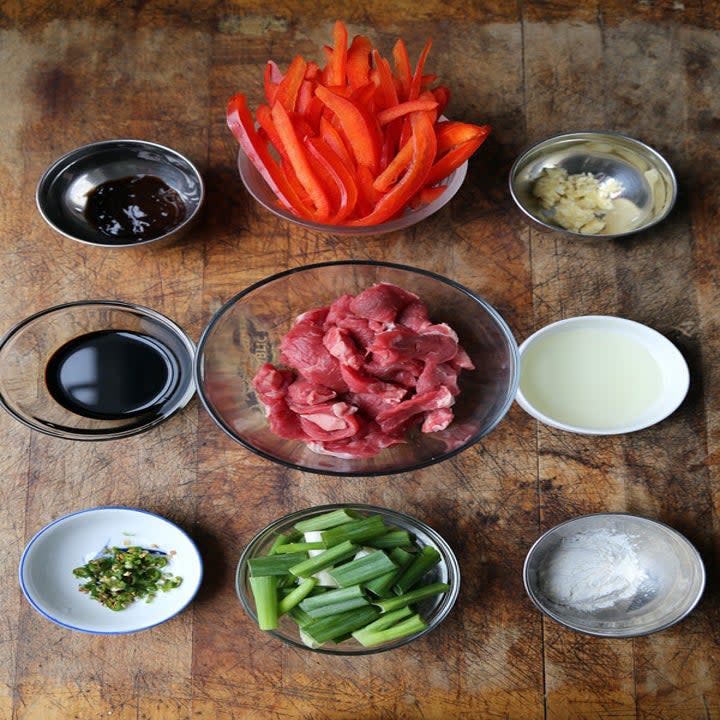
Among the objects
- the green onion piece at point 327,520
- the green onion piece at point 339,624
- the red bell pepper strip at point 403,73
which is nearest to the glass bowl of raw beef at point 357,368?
the green onion piece at point 327,520

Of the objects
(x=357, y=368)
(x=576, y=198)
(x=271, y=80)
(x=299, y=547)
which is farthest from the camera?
(x=576, y=198)

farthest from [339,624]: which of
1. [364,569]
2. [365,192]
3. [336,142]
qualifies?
[336,142]

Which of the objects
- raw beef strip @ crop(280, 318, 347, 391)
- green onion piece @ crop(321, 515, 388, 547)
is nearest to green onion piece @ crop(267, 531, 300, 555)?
green onion piece @ crop(321, 515, 388, 547)

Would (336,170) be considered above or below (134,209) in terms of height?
above

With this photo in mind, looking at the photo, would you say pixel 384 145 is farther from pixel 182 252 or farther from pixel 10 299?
pixel 10 299

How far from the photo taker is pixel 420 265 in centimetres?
231

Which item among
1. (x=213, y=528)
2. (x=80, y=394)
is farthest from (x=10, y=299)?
(x=213, y=528)

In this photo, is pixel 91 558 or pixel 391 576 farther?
pixel 91 558

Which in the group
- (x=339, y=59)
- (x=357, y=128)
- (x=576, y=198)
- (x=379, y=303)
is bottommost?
(x=379, y=303)

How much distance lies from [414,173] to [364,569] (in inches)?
38.6

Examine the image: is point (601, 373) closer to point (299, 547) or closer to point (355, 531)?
point (355, 531)

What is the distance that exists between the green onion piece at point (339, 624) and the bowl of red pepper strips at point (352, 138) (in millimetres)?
975

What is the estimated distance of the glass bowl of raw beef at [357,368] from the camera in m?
1.99

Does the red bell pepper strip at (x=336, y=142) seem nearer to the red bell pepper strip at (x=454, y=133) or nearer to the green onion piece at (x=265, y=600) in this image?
the red bell pepper strip at (x=454, y=133)
